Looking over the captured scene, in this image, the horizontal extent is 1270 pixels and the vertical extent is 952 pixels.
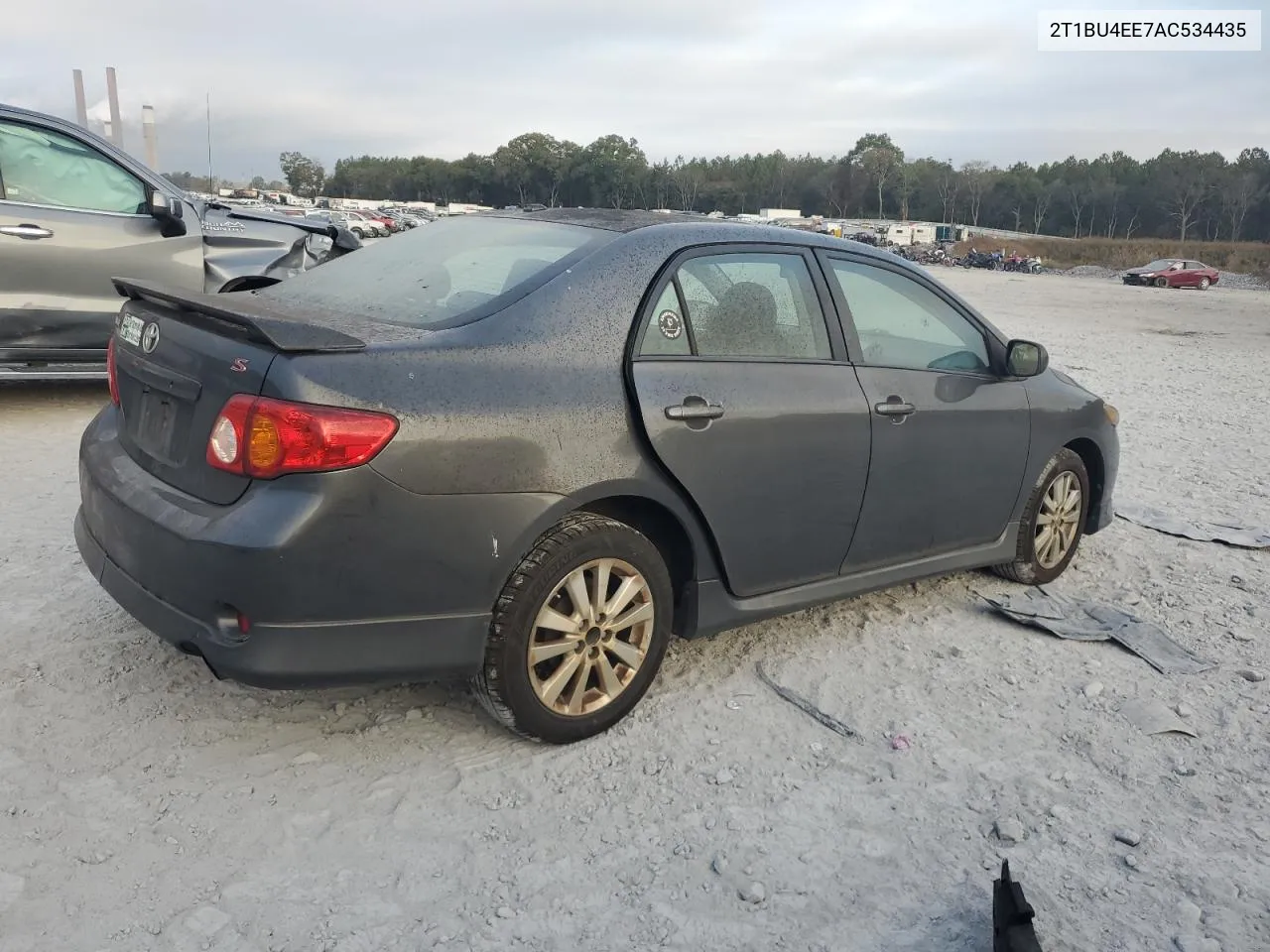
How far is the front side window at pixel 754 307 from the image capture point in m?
3.41

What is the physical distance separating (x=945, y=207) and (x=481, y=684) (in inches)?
5343

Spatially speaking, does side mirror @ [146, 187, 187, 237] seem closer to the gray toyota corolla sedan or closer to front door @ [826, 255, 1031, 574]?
the gray toyota corolla sedan

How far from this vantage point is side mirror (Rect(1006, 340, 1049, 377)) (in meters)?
4.33

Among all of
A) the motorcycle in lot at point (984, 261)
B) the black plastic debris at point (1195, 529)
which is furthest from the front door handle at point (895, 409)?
the motorcycle in lot at point (984, 261)

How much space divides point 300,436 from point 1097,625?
3.38m

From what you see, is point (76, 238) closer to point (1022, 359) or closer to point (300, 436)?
point (300, 436)

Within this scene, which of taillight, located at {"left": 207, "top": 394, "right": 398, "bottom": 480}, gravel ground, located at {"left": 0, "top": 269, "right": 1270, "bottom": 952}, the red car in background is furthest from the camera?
the red car in background

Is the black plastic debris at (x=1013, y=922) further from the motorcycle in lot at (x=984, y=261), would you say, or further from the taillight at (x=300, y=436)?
the motorcycle in lot at (x=984, y=261)

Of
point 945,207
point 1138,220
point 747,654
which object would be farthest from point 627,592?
point 945,207

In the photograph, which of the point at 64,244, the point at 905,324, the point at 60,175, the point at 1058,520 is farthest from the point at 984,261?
the point at 905,324

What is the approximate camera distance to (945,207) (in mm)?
128625

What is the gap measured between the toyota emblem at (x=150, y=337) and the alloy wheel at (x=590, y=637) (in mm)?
→ 1415

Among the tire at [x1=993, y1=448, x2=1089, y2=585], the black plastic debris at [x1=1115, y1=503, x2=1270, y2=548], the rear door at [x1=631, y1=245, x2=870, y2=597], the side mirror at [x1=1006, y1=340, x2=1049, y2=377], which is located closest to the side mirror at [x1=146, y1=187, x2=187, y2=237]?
the rear door at [x1=631, y1=245, x2=870, y2=597]

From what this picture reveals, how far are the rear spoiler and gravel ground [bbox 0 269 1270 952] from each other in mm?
1229
